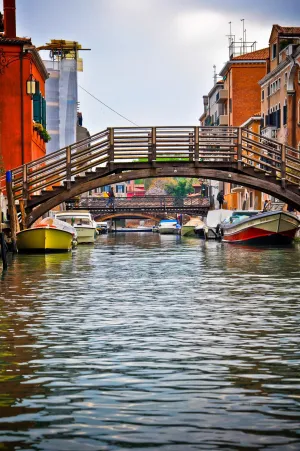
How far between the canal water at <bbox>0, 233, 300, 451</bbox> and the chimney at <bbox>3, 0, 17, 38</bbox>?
33.3m

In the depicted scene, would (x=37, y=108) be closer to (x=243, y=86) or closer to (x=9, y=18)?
(x=9, y=18)

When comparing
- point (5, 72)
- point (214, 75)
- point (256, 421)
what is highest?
point (214, 75)

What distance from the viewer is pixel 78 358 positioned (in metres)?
11.4

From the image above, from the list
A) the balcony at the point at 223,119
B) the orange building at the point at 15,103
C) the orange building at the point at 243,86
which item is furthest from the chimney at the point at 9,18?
the balcony at the point at 223,119

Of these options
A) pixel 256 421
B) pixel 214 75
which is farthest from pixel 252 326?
pixel 214 75

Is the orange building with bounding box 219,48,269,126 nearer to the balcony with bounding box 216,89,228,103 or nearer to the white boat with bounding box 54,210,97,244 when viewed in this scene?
the balcony with bounding box 216,89,228,103

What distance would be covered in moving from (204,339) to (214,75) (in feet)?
372

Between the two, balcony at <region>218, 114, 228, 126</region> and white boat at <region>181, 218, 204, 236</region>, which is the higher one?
balcony at <region>218, 114, 228, 126</region>

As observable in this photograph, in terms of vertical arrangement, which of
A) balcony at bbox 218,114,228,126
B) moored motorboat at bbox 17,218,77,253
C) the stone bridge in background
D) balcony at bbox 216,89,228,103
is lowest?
moored motorboat at bbox 17,218,77,253

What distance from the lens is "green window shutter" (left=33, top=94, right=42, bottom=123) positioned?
55.4m

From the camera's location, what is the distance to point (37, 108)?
5581 centimetres

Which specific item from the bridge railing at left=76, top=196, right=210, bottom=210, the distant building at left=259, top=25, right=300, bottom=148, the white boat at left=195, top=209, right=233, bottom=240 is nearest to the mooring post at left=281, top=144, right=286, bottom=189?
the distant building at left=259, top=25, right=300, bottom=148

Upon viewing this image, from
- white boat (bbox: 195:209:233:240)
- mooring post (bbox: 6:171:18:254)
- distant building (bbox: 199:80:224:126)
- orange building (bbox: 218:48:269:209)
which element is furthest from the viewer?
distant building (bbox: 199:80:224:126)

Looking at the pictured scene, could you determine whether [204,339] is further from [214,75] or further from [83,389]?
[214,75]
